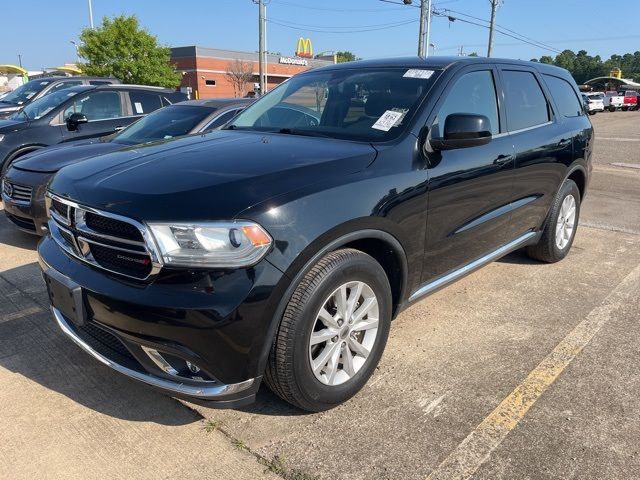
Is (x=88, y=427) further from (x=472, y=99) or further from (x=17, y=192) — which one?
(x=17, y=192)

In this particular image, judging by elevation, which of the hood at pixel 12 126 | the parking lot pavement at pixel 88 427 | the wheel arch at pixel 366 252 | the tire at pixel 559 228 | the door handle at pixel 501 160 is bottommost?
the parking lot pavement at pixel 88 427

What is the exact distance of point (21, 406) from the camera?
2730 millimetres

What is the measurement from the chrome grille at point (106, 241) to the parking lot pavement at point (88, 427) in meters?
0.82

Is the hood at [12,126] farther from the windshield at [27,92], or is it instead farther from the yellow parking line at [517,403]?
the yellow parking line at [517,403]

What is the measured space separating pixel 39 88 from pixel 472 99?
Result: 1301 cm

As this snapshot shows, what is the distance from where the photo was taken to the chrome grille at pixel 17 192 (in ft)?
16.6

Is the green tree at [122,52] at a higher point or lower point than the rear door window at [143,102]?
higher

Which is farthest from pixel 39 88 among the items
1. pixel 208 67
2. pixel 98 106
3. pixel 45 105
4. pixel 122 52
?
pixel 208 67

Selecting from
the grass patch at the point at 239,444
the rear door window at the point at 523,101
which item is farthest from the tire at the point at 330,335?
the rear door window at the point at 523,101

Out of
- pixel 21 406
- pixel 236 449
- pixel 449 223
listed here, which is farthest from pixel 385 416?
pixel 21 406

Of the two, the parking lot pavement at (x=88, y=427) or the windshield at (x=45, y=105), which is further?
the windshield at (x=45, y=105)

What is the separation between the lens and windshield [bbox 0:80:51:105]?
1278 cm

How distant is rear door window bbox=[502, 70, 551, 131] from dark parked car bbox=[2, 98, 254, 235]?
9.64 feet

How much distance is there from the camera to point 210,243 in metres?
2.15
